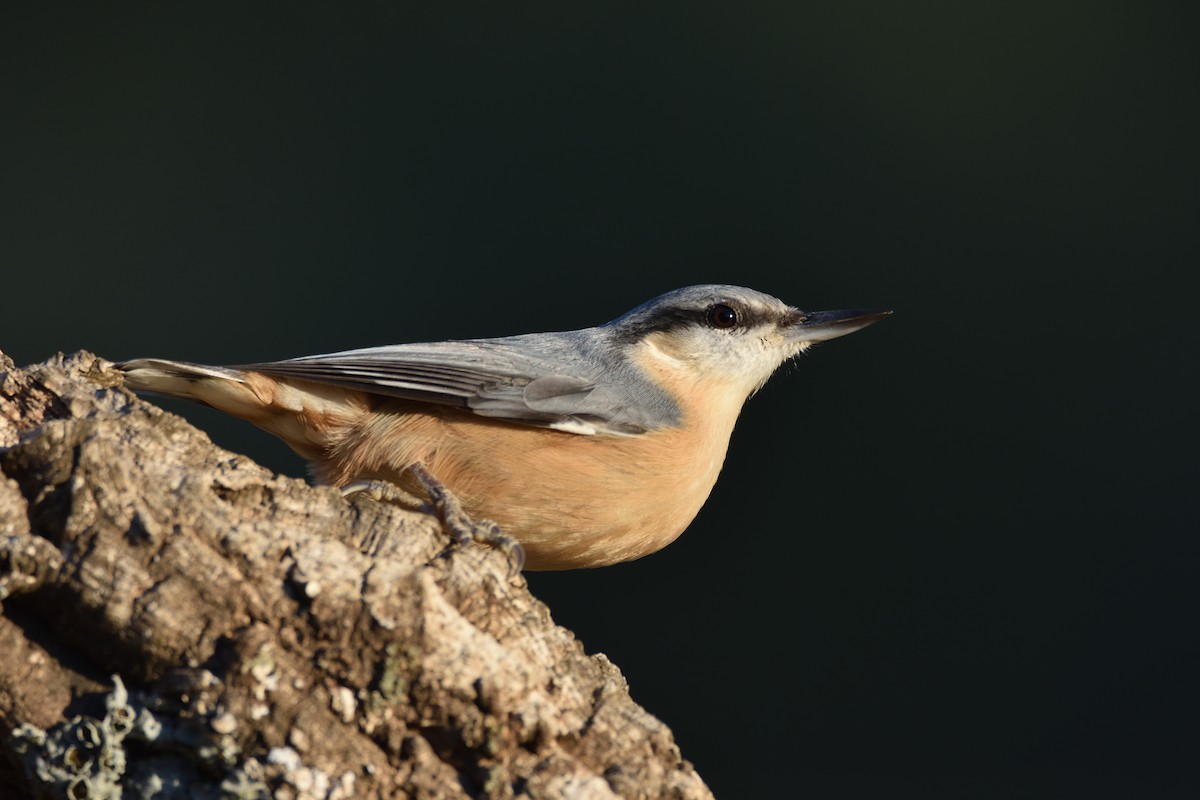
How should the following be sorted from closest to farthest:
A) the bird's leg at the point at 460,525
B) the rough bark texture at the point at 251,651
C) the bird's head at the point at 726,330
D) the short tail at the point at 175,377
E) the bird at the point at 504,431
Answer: the rough bark texture at the point at 251,651 < the bird's leg at the point at 460,525 < the short tail at the point at 175,377 < the bird at the point at 504,431 < the bird's head at the point at 726,330

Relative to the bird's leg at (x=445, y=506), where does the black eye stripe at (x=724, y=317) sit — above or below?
above

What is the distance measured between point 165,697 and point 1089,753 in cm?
344

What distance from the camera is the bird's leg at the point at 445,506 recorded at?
7.03ft

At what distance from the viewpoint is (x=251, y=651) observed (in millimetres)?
1471

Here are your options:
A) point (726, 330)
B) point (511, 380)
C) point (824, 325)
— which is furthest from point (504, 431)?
point (824, 325)

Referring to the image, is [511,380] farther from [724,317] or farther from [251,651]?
[251,651]

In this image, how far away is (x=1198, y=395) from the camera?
4.38 m

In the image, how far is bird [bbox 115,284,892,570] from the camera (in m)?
2.61

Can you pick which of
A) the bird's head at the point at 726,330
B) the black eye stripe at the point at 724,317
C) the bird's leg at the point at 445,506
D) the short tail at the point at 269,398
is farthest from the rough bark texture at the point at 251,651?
the black eye stripe at the point at 724,317

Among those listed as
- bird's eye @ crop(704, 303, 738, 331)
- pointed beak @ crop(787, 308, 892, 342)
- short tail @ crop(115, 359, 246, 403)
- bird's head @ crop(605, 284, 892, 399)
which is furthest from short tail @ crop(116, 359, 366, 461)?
pointed beak @ crop(787, 308, 892, 342)

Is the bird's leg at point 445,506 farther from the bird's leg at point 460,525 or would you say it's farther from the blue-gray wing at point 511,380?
the blue-gray wing at point 511,380

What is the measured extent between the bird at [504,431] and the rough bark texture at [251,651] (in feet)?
2.57

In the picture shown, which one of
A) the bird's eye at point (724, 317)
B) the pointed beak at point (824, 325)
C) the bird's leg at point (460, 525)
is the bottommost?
the bird's leg at point (460, 525)

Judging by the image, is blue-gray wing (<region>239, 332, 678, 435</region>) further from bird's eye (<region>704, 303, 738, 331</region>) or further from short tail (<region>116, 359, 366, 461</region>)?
bird's eye (<region>704, 303, 738, 331</region>)
